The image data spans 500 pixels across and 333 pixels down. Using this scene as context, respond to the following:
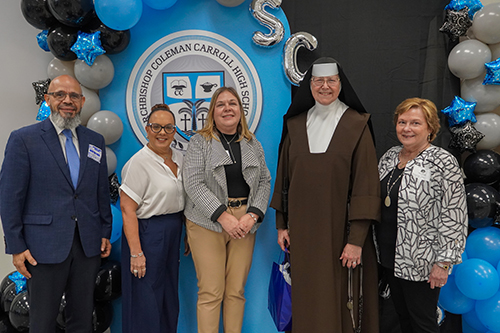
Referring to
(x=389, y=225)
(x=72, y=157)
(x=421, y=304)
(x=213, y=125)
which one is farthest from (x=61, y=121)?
(x=421, y=304)

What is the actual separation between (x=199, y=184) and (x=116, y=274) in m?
1.02

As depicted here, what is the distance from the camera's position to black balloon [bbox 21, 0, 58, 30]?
241 cm

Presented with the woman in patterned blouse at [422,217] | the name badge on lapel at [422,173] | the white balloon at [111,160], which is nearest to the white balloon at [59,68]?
the white balloon at [111,160]

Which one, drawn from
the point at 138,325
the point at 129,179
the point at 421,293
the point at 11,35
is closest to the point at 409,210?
the point at 421,293

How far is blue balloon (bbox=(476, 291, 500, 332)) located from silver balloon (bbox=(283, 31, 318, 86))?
205 centimetres

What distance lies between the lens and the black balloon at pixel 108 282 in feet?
8.21

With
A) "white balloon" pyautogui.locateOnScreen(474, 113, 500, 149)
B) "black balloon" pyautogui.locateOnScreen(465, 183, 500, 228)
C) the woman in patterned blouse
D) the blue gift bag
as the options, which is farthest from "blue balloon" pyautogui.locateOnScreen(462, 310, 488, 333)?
→ the blue gift bag

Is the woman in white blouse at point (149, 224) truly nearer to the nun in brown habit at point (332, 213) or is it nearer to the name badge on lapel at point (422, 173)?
the nun in brown habit at point (332, 213)

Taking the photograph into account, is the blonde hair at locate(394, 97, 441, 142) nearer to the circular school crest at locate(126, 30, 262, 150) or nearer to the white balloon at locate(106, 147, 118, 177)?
the circular school crest at locate(126, 30, 262, 150)

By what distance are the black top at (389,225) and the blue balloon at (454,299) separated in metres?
0.80

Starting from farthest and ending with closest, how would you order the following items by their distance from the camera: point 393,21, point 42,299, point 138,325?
1. point 393,21
2. point 138,325
3. point 42,299

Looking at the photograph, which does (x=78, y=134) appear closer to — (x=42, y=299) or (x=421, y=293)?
(x=42, y=299)

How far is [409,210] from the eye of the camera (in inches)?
77.3

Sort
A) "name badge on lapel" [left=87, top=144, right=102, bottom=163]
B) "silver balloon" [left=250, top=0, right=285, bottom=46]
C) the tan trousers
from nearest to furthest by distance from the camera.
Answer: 1. "name badge on lapel" [left=87, top=144, right=102, bottom=163]
2. the tan trousers
3. "silver balloon" [left=250, top=0, right=285, bottom=46]
